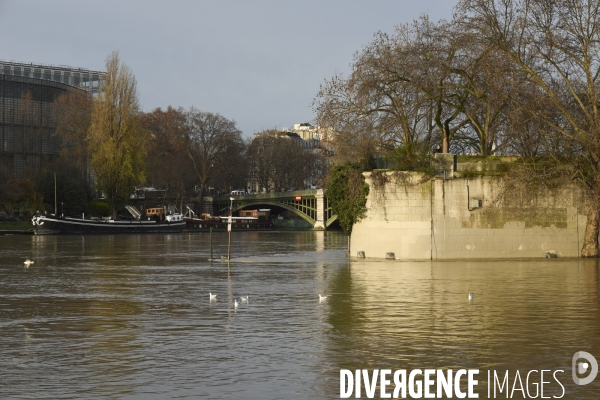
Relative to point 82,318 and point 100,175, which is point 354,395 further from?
point 100,175

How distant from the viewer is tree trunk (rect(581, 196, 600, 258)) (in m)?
35.9

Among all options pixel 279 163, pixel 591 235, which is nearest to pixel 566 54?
pixel 591 235

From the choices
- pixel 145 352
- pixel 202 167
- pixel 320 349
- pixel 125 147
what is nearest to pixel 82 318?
pixel 145 352

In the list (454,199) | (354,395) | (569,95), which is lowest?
(354,395)

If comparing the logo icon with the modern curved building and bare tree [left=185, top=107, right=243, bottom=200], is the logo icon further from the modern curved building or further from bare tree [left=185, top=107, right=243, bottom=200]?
bare tree [left=185, top=107, right=243, bottom=200]

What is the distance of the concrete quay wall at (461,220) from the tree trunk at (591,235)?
460 mm

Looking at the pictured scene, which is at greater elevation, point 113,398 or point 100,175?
point 100,175

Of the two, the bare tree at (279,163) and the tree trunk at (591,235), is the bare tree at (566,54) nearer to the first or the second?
the tree trunk at (591,235)

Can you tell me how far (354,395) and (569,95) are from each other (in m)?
31.4

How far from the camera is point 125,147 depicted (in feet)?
298

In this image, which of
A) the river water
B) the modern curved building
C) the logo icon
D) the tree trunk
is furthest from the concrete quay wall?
the modern curved building

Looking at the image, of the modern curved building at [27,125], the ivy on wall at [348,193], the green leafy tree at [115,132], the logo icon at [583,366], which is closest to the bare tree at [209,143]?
the modern curved building at [27,125]

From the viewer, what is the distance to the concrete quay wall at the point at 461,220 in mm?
35219

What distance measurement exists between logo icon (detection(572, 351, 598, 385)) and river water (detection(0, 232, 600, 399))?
0.13 metres
